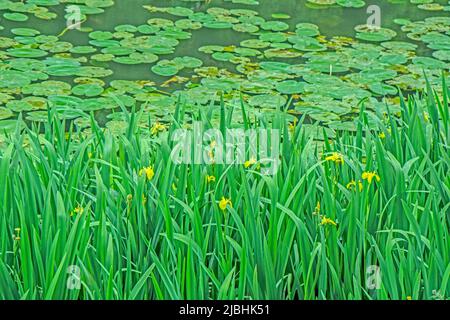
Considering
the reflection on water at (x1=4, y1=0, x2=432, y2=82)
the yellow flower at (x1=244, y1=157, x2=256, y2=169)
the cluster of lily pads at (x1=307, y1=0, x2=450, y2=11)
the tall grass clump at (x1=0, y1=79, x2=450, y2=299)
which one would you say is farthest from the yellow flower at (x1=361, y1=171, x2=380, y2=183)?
the cluster of lily pads at (x1=307, y1=0, x2=450, y2=11)

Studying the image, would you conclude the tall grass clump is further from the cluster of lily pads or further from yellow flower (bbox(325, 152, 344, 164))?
the cluster of lily pads

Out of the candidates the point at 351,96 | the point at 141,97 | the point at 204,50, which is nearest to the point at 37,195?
the point at 141,97

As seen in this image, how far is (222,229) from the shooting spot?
98.9 inches

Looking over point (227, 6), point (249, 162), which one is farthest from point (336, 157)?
point (227, 6)

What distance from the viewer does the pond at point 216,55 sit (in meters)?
4.77

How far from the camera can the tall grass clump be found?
7.44 ft

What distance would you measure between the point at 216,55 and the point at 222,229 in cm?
297

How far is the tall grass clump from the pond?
170 centimetres

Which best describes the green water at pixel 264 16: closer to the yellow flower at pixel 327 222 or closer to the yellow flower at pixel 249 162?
the yellow flower at pixel 249 162

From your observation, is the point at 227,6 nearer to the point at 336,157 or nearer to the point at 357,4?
the point at 357,4

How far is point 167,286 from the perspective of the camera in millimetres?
2221

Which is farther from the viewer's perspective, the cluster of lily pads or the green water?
the cluster of lily pads

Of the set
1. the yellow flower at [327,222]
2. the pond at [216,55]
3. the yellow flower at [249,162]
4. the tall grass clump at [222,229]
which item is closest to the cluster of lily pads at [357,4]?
the pond at [216,55]
